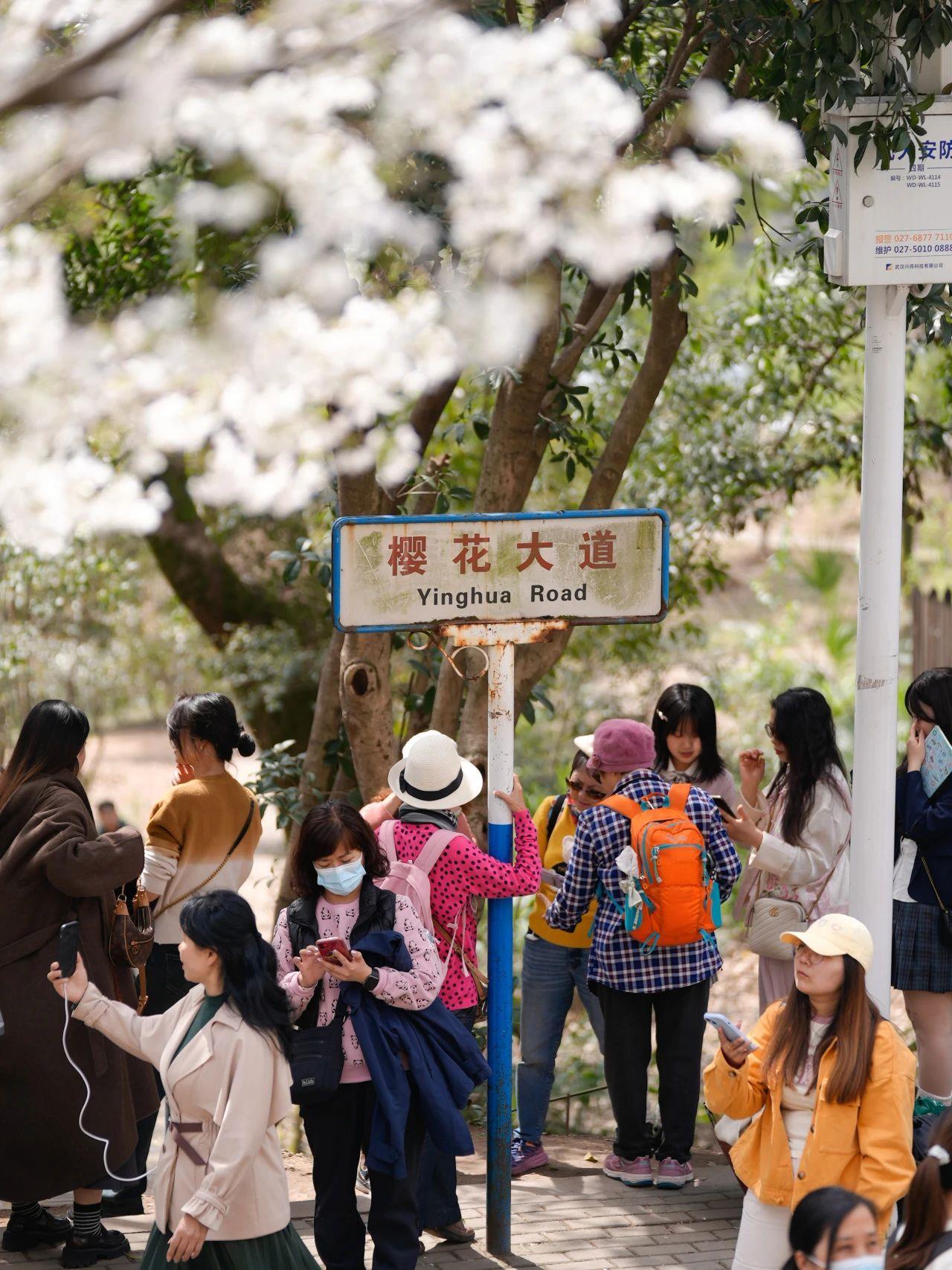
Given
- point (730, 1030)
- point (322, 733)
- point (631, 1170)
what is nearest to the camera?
point (730, 1030)

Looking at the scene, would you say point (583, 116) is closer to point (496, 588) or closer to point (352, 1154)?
point (496, 588)

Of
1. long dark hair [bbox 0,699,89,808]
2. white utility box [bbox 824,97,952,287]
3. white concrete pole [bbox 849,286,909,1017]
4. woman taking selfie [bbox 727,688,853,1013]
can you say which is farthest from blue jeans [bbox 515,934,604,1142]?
white utility box [bbox 824,97,952,287]

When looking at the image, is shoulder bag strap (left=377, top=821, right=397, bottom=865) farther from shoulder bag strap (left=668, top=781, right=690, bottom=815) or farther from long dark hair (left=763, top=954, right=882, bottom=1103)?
long dark hair (left=763, top=954, right=882, bottom=1103)

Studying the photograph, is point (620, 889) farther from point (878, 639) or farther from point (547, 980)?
point (878, 639)

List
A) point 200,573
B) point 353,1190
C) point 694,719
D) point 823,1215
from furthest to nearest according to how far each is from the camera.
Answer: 1. point 200,573
2. point 694,719
3. point 353,1190
4. point 823,1215

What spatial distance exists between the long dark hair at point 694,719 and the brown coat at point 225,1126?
222 cm

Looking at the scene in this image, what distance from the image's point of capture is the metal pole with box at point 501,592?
4570mm

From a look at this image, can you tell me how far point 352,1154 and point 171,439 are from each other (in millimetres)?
2014

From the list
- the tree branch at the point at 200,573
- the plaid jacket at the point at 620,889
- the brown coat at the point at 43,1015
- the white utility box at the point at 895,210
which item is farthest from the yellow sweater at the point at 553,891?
the tree branch at the point at 200,573

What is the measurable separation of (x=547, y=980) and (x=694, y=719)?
3.51ft

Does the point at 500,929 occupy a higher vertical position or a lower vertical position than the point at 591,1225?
higher

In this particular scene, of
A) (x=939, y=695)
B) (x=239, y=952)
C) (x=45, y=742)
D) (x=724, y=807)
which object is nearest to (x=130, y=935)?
(x=45, y=742)

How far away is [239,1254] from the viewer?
142 inches

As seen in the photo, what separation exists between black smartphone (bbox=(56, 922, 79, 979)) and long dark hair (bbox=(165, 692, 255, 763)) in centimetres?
109
